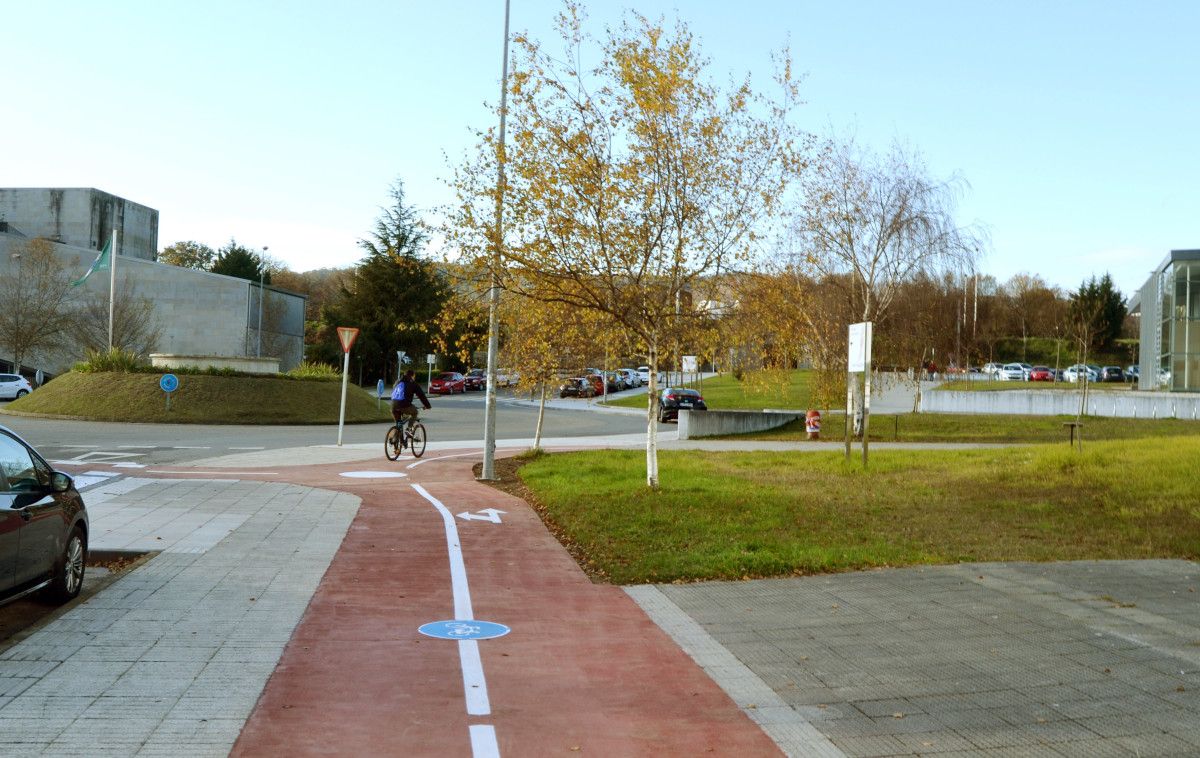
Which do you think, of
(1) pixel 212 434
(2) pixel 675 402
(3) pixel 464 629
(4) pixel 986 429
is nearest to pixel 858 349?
(3) pixel 464 629

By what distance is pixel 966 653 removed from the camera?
7.03m

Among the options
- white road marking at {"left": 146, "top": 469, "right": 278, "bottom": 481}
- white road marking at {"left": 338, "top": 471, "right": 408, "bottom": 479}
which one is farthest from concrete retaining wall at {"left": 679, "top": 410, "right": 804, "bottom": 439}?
white road marking at {"left": 146, "top": 469, "right": 278, "bottom": 481}

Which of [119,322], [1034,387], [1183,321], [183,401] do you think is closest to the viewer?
[183,401]

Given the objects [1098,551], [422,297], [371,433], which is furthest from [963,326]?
[1098,551]

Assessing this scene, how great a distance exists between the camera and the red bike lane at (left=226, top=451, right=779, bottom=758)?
5258 millimetres

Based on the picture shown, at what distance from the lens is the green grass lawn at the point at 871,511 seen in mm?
10883

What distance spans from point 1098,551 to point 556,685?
23.9 ft

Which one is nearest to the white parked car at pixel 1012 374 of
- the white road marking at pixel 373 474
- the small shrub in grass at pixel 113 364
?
the small shrub in grass at pixel 113 364

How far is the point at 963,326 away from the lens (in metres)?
74.3

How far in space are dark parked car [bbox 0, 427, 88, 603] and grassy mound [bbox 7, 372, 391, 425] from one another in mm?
29604

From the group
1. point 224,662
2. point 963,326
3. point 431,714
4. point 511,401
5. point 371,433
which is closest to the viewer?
point 431,714

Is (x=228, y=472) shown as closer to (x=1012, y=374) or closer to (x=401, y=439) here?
(x=401, y=439)

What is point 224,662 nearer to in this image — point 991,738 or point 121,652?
point 121,652

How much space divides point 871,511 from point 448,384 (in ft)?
193
